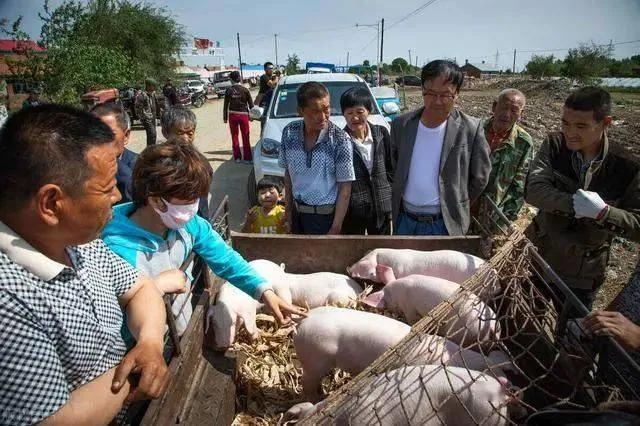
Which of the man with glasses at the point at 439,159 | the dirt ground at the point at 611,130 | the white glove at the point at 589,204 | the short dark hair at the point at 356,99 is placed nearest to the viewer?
the white glove at the point at 589,204

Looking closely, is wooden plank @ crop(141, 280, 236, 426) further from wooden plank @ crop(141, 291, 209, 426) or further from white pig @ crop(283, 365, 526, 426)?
white pig @ crop(283, 365, 526, 426)

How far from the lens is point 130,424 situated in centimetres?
166

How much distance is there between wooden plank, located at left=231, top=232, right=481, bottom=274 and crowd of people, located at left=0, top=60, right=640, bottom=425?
8.9 inches

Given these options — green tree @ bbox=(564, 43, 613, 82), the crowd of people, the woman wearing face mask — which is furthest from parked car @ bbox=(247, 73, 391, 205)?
green tree @ bbox=(564, 43, 613, 82)

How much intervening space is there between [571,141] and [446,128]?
3.12ft

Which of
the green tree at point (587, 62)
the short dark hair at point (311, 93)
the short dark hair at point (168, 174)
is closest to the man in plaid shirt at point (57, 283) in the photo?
the short dark hair at point (168, 174)

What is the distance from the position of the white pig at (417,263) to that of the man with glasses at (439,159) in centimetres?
35

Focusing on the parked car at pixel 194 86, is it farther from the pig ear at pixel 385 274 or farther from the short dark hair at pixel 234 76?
the pig ear at pixel 385 274

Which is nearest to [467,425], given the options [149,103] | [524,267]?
[524,267]

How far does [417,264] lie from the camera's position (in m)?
3.13

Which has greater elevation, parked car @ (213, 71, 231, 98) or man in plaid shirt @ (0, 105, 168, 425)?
parked car @ (213, 71, 231, 98)

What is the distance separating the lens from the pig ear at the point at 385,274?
3.06 metres

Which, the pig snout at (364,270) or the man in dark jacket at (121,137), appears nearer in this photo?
the man in dark jacket at (121,137)

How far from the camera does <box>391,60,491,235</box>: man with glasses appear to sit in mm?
3146
